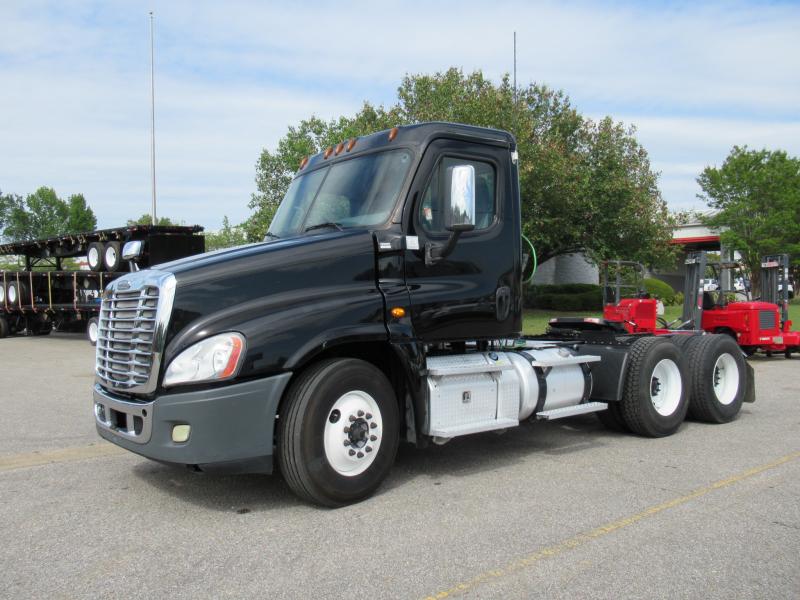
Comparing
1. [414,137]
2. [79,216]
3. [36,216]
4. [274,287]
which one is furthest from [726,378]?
[36,216]

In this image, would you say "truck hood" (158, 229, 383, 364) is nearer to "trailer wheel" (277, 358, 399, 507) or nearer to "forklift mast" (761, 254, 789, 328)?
"trailer wheel" (277, 358, 399, 507)

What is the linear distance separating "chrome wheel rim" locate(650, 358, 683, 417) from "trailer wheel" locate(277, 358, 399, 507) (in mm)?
3426

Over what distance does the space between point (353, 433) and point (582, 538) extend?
162 centimetres

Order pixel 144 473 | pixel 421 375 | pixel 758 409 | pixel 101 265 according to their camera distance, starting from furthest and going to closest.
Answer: pixel 101 265 < pixel 758 409 < pixel 144 473 < pixel 421 375

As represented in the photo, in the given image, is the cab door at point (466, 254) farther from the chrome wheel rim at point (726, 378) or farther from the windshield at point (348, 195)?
the chrome wheel rim at point (726, 378)

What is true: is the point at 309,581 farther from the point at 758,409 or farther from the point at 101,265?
the point at 101,265

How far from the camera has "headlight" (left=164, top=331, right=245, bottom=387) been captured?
454cm

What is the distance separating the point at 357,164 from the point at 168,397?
247 cm

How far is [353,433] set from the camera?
500cm

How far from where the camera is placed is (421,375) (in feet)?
17.8

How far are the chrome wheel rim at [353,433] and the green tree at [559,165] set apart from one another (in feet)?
62.6

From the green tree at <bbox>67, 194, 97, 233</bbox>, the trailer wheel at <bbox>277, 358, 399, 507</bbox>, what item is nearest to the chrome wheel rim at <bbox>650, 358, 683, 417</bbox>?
the trailer wheel at <bbox>277, 358, 399, 507</bbox>

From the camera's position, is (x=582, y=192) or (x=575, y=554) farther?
(x=582, y=192)

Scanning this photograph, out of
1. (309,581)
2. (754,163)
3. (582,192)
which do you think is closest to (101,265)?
(582,192)
